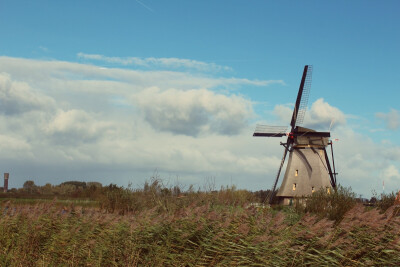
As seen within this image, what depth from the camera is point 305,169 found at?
41562mm

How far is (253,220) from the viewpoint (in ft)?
35.7

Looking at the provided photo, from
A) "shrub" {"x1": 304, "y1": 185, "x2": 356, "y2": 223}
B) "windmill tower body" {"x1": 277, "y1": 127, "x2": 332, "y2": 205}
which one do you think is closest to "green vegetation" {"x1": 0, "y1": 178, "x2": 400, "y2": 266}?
"shrub" {"x1": 304, "y1": 185, "x2": 356, "y2": 223}

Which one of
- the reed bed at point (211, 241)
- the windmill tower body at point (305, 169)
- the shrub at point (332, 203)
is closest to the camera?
the reed bed at point (211, 241)

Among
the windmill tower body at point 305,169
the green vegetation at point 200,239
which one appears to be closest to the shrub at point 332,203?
the green vegetation at point 200,239

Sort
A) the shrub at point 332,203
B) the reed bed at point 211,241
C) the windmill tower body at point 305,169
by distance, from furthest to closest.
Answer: the windmill tower body at point 305,169 → the shrub at point 332,203 → the reed bed at point 211,241

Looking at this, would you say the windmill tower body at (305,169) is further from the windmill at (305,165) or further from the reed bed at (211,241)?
the reed bed at (211,241)

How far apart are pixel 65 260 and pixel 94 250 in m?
0.94

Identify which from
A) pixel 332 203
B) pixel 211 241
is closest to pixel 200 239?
pixel 211 241

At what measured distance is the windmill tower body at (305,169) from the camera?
41.4m

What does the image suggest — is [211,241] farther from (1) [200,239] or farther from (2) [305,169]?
(2) [305,169]

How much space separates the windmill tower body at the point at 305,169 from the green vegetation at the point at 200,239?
29.4 m

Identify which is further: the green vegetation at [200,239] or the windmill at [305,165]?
the windmill at [305,165]

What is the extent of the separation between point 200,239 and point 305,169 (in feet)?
105

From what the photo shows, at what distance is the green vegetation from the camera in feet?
30.6
